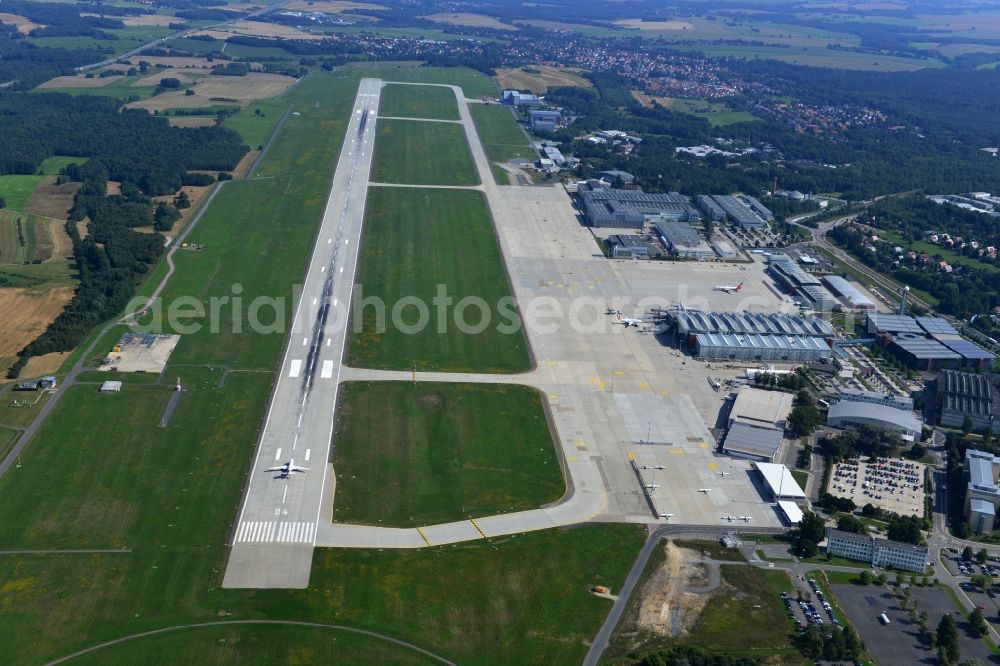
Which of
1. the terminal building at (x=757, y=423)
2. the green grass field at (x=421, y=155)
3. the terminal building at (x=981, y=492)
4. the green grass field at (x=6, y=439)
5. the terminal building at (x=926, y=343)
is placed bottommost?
the green grass field at (x=421, y=155)

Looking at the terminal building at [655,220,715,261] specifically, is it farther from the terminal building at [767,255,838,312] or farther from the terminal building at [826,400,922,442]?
the terminal building at [826,400,922,442]

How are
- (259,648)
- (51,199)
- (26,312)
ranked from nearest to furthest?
(259,648), (26,312), (51,199)

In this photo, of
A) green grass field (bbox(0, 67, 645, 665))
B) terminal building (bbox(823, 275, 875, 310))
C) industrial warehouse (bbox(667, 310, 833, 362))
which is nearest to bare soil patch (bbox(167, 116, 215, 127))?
green grass field (bbox(0, 67, 645, 665))

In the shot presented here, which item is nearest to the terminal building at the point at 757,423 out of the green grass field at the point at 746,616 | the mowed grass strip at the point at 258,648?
the green grass field at the point at 746,616

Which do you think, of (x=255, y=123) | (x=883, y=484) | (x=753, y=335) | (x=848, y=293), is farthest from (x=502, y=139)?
(x=883, y=484)

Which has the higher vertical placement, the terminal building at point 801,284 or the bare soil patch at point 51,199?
the terminal building at point 801,284

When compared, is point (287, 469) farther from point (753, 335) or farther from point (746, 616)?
point (753, 335)

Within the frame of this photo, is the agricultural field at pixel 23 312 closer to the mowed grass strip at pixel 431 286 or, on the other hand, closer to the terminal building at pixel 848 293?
the mowed grass strip at pixel 431 286
